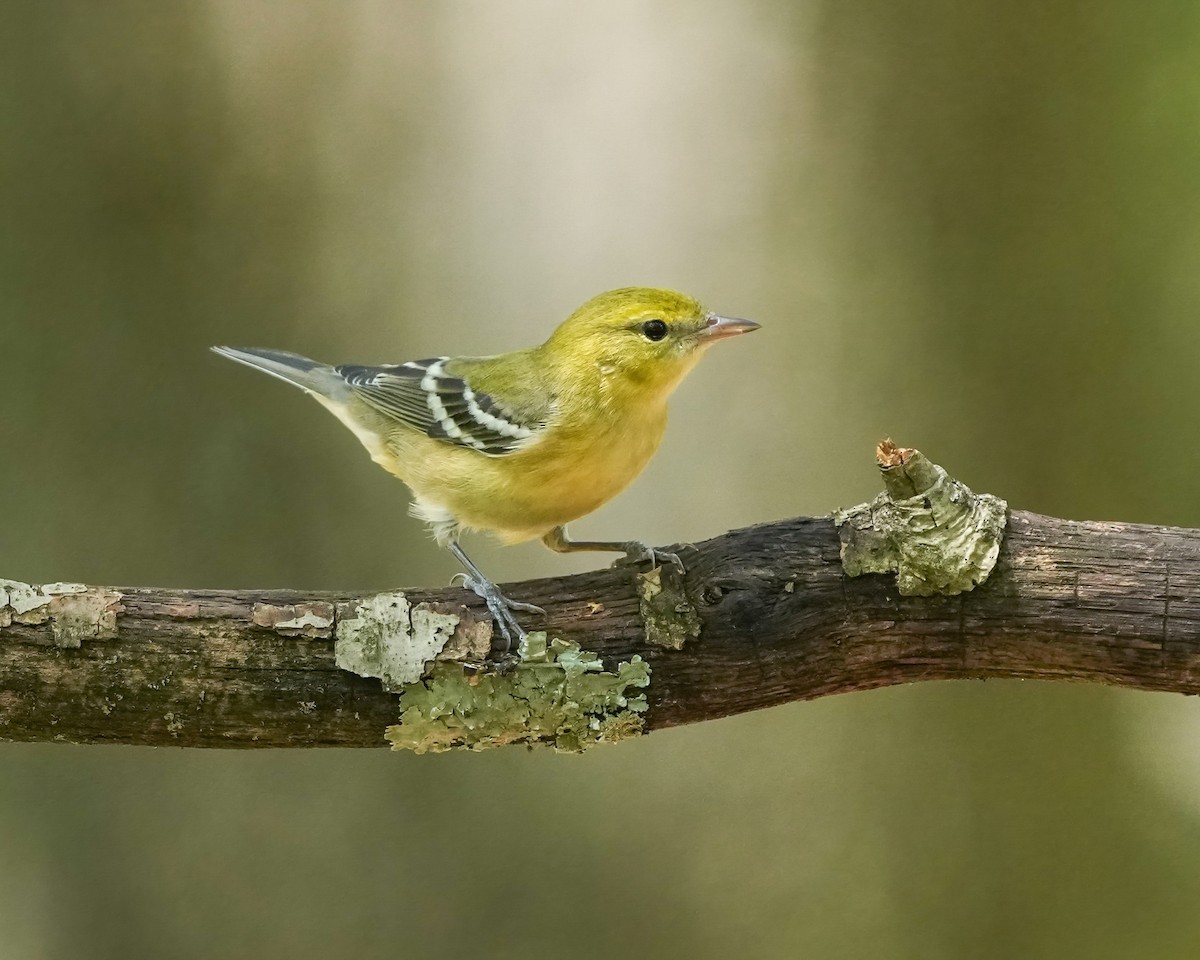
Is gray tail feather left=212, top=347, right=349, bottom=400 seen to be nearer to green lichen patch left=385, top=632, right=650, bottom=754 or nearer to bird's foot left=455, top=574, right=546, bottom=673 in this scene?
bird's foot left=455, top=574, right=546, bottom=673

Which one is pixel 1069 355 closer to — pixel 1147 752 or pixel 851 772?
pixel 1147 752

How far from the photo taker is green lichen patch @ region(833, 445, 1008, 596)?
1.58 meters

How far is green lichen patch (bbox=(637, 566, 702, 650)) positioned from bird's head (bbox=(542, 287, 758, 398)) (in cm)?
42

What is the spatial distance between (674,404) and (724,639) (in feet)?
4.46

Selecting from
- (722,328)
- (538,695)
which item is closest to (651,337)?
(722,328)

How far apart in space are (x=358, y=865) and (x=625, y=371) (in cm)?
173

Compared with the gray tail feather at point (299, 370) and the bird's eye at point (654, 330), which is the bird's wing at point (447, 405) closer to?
the gray tail feather at point (299, 370)

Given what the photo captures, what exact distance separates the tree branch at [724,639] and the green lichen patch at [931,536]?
3 cm

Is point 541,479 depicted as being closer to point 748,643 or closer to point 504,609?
point 504,609

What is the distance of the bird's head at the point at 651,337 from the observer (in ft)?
6.29

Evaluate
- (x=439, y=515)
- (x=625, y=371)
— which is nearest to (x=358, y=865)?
(x=439, y=515)

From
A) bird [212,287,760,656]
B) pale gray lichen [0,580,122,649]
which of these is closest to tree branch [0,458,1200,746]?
pale gray lichen [0,580,122,649]

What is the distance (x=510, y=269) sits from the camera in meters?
2.90

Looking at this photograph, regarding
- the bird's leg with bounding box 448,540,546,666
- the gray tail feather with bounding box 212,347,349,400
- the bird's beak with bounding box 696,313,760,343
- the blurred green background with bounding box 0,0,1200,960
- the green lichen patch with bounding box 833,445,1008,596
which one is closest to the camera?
the green lichen patch with bounding box 833,445,1008,596
